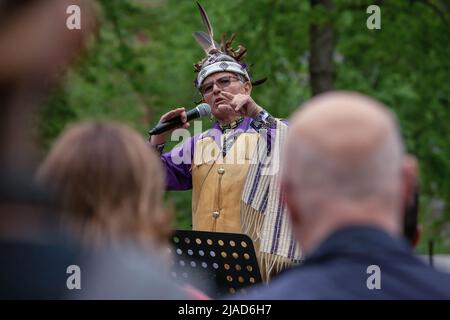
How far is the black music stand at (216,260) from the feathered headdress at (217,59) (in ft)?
4.15

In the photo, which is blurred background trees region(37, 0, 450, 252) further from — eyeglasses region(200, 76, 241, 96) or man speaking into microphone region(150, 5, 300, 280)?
eyeglasses region(200, 76, 241, 96)

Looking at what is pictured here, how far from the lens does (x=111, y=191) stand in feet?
6.67

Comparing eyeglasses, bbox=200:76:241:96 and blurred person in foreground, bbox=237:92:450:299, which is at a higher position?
eyeglasses, bbox=200:76:241:96

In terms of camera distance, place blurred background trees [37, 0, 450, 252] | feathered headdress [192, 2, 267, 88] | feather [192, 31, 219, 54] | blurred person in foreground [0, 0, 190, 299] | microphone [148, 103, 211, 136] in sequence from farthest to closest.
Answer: blurred background trees [37, 0, 450, 252] < feather [192, 31, 219, 54] < feathered headdress [192, 2, 267, 88] < microphone [148, 103, 211, 136] < blurred person in foreground [0, 0, 190, 299]

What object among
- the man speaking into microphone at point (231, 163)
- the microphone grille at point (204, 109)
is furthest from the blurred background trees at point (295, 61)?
the microphone grille at point (204, 109)

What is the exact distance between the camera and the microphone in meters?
4.56

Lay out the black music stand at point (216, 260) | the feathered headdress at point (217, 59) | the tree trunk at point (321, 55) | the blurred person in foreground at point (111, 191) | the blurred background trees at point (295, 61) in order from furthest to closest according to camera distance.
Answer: the blurred background trees at point (295, 61), the tree trunk at point (321, 55), the feathered headdress at point (217, 59), the black music stand at point (216, 260), the blurred person in foreground at point (111, 191)

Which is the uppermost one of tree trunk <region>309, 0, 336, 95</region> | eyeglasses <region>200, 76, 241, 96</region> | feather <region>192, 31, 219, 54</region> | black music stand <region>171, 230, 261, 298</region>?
tree trunk <region>309, 0, 336, 95</region>

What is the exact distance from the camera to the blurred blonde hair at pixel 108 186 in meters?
1.99

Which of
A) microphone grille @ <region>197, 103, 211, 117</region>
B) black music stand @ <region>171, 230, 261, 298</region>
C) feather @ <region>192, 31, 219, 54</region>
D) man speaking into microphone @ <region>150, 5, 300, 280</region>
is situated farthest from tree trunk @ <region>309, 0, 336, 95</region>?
black music stand @ <region>171, 230, 261, 298</region>

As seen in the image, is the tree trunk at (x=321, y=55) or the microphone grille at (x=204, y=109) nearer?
the microphone grille at (x=204, y=109)

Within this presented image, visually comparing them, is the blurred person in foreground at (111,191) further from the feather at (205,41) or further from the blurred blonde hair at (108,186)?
the feather at (205,41)

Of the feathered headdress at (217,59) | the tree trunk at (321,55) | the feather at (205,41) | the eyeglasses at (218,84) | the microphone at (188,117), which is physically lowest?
the microphone at (188,117)

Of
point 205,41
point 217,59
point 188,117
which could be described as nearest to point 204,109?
point 188,117
